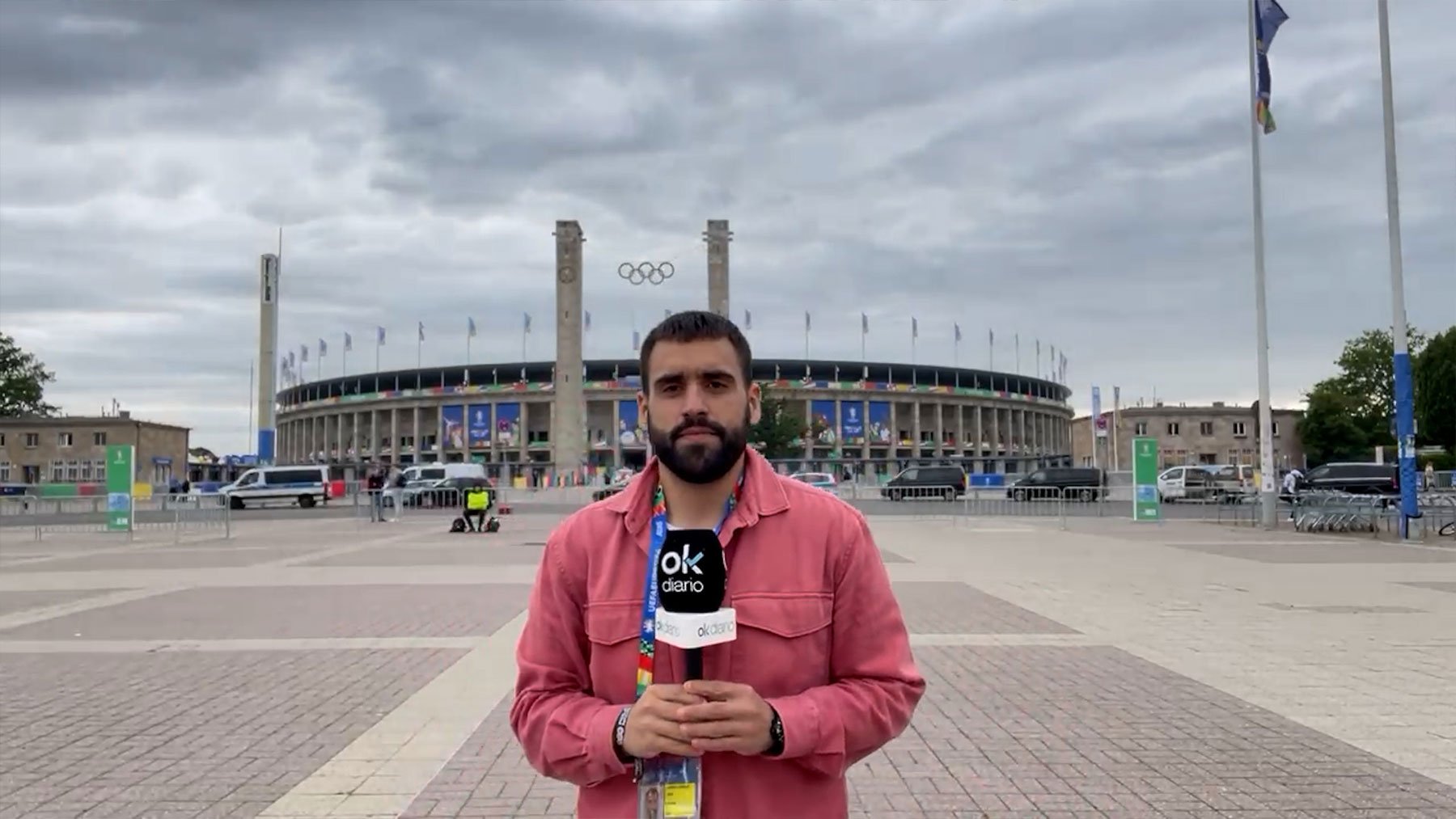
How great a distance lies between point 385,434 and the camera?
125250 mm

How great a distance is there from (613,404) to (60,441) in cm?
4791

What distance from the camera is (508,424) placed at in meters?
115

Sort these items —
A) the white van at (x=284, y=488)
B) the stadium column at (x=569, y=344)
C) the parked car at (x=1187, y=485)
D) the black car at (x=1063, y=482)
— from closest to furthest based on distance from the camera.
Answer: the black car at (x=1063, y=482) → the parked car at (x=1187, y=485) → the white van at (x=284, y=488) → the stadium column at (x=569, y=344)

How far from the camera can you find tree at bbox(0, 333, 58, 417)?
96.6m

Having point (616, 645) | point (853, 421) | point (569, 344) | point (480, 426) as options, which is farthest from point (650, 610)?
point (480, 426)

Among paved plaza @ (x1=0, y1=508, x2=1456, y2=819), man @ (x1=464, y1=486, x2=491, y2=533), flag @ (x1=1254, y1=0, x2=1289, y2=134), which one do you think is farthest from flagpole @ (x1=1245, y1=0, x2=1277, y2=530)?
man @ (x1=464, y1=486, x2=491, y2=533)

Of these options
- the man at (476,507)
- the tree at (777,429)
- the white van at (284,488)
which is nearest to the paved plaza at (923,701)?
the man at (476,507)

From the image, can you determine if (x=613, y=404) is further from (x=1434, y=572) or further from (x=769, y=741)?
(x=769, y=741)

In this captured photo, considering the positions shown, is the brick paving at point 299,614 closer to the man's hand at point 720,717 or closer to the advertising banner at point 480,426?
the man's hand at point 720,717

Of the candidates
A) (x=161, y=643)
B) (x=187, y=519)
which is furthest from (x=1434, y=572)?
(x=187, y=519)

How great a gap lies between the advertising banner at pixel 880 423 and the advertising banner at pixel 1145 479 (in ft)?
281

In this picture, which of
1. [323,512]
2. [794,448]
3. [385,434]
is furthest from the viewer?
[385,434]

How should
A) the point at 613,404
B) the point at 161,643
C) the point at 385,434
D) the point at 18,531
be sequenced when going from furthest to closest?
the point at 385,434, the point at 613,404, the point at 18,531, the point at 161,643

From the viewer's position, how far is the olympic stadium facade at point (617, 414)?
111812 mm
